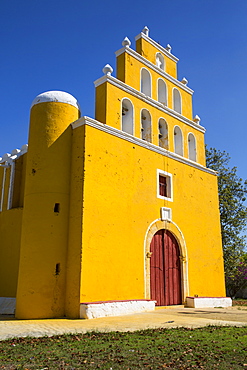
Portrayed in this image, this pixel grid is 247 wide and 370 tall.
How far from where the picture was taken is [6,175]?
15352 millimetres

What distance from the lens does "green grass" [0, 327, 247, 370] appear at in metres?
4.58

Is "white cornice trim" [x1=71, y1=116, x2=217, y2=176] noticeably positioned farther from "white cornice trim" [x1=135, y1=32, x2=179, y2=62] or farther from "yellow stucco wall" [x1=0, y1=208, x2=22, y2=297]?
"white cornice trim" [x1=135, y1=32, x2=179, y2=62]

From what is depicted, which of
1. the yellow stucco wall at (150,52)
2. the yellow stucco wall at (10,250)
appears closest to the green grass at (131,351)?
the yellow stucco wall at (10,250)

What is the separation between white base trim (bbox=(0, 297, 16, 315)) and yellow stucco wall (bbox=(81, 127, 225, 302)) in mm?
3290

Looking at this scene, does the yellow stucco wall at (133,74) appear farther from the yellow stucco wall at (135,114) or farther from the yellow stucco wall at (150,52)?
the yellow stucco wall at (150,52)

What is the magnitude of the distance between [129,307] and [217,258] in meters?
6.17

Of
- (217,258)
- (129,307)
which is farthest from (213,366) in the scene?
(217,258)

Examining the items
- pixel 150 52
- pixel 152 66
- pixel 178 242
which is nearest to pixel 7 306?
pixel 178 242

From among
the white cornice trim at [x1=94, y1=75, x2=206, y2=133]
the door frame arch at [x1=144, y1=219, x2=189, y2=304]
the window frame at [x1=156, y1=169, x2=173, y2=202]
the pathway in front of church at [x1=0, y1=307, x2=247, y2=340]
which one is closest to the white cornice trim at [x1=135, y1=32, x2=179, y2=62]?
the white cornice trim at [x1=94, y1=75, x2=206, y2=133]

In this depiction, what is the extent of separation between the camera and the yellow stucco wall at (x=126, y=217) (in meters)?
10.4

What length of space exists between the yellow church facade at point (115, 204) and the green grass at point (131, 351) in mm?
3383

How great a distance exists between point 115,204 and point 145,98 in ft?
15.2

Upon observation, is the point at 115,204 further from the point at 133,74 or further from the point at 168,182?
the point at 133,74

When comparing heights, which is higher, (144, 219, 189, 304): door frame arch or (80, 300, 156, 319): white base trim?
(144, 219, 189, 304): door frame arch
